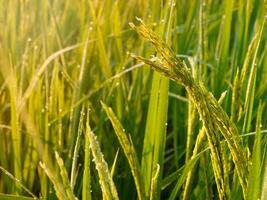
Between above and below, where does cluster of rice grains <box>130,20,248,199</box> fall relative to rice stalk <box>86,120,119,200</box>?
above

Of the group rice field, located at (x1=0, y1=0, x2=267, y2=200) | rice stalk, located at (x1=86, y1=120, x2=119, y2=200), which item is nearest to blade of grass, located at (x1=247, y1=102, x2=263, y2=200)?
rice field, located at (x1=0, y1=0, x2=267, y2=200)

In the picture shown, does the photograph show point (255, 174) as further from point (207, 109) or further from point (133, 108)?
point (133, 108)

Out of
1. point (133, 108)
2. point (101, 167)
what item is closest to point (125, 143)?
point (101, 167)

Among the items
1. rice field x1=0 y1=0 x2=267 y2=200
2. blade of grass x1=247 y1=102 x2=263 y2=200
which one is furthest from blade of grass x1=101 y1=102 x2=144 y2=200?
blade of grass x1=247 y1=102 x2=263 y2=200

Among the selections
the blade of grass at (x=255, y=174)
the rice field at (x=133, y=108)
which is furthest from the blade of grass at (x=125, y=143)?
the blade of grass at (x=255, y=174)

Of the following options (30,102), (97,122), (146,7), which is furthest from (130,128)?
(146,7)

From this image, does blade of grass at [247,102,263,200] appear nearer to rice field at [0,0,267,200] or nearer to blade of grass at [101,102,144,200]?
rice field at [0,0,267,200]

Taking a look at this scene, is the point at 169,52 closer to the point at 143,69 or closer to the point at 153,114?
the point at 153,114

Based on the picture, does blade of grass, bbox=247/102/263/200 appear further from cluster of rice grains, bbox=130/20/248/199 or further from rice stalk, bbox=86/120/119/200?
rice stalk, bbox=86/120/119/200
